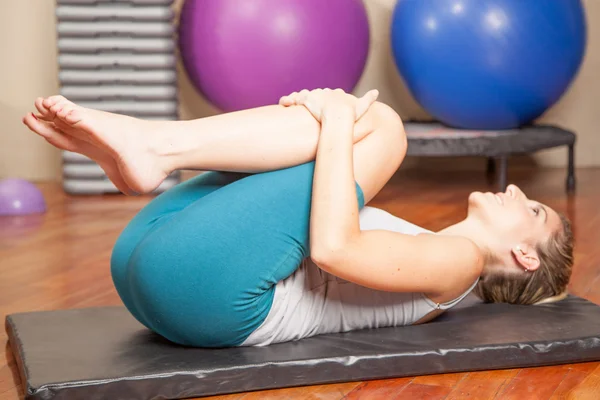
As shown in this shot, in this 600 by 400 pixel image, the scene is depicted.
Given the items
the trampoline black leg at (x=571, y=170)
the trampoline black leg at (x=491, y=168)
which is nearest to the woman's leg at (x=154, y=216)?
the trampoline black leg at (x=571, y=170)

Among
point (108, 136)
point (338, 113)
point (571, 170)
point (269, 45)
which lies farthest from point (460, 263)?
point (571, 170)

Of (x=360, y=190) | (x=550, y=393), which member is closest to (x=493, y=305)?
(x=550, y=393)

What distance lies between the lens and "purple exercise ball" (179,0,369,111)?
3.74 meters

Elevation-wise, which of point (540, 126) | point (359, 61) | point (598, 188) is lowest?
point (598, 188)

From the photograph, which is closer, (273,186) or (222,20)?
(273,186)

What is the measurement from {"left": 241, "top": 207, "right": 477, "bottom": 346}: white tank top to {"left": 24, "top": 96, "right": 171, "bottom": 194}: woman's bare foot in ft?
1.09

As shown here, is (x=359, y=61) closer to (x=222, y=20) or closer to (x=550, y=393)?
(x=222, y=20)

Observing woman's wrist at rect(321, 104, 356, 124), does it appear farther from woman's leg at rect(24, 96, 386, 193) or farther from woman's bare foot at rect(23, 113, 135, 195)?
woman's bare foot at rect(23, 113, 135, 195)

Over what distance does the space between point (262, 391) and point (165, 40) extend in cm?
250

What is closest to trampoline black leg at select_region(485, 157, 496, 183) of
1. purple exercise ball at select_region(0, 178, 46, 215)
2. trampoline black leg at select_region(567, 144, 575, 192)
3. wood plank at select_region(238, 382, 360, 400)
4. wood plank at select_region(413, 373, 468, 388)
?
trampoline black leg at select_region(567, 144, 575, 192)

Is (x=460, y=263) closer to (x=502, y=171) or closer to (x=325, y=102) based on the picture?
(x=325, y=102)

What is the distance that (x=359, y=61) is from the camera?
4012 mm

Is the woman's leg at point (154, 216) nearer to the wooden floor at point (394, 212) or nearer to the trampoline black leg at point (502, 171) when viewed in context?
the wooden floor at point (394, 212)

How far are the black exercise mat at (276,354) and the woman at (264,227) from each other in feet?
0.23
